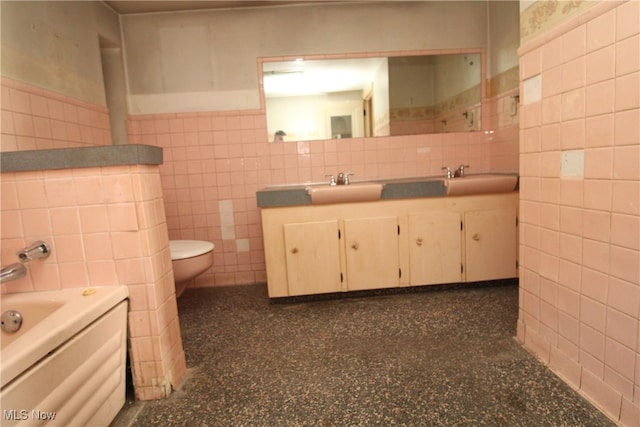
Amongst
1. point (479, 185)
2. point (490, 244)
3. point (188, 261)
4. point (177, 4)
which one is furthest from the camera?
point (177, 4)

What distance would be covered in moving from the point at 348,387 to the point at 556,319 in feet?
3.11

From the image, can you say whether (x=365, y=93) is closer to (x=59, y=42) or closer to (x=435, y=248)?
(x=435, y=248)

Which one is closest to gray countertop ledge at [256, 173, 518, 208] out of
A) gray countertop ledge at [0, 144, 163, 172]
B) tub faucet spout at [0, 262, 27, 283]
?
gray countertop ledge at [0, 144, 163, 172]

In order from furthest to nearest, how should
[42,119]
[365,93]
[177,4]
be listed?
[365,93], [177,4], [42,119]

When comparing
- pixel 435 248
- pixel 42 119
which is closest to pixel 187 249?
pixel 42 119

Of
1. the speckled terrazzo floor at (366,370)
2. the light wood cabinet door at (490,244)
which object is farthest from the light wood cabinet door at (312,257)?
the light wood cabinet door at (490,244)

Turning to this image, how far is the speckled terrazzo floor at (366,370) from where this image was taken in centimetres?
125

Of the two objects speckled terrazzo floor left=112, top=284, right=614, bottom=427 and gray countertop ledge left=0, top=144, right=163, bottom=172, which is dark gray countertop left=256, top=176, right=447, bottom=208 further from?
gray countertop ledge left=0, top=144, right=163, bottom=172

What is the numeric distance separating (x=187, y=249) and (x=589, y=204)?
6.65ft

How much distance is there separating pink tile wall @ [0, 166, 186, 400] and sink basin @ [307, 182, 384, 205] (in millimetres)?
1037

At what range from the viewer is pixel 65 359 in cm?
100

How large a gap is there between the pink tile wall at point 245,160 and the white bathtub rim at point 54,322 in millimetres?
1510

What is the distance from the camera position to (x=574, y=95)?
126cm

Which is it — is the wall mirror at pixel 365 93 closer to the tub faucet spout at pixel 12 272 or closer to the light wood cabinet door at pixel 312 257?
the light wood cabinet door at pixel 312 257
